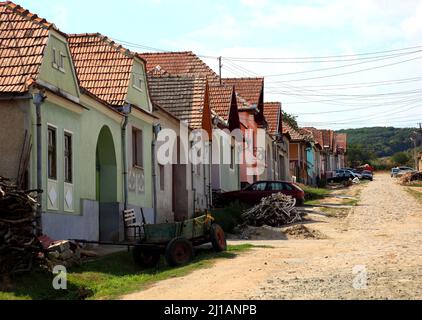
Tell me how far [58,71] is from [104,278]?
5962 millimetres

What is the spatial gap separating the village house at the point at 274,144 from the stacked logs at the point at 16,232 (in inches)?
1436

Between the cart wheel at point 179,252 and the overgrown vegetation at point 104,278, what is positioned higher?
the cart wheel at point 179,252

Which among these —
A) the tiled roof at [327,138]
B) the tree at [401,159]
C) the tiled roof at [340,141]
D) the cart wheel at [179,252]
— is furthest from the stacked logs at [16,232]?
the tree at [401,159]

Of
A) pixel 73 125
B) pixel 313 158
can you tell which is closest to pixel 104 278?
pixel 73 125

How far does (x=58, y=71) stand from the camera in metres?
20.9

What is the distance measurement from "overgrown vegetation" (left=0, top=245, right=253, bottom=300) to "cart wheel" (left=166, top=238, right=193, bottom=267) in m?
0.19

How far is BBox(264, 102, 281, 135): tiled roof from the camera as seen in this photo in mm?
57412

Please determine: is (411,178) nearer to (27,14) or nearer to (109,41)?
(109,41)

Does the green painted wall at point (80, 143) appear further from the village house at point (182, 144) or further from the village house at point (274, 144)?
the village house at point (274, 144)

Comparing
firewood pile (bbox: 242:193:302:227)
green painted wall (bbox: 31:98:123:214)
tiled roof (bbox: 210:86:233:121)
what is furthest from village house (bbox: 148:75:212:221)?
tiled roof (bbox: 210:86:233:121)

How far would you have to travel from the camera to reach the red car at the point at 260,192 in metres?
36.8

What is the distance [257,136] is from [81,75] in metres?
24.7

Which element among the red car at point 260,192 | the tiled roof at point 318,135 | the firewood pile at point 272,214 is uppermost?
the tiled roof at point 318,135

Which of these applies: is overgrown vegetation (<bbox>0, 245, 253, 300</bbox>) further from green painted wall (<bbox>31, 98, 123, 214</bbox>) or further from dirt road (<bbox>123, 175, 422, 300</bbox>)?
green painted wall (<bbox>31, 98, 123, 214</bbox>)
